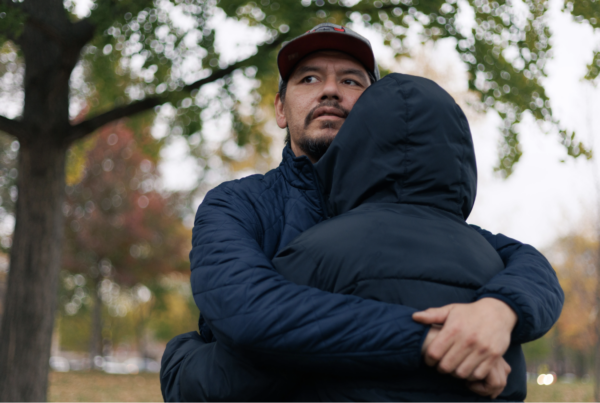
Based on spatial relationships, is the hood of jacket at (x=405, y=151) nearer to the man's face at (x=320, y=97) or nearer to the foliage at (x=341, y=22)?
the man's face at (x=320, y=97)

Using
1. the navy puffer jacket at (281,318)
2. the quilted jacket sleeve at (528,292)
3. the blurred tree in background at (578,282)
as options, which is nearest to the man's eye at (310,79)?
the navy puffer jacket at (281,318)

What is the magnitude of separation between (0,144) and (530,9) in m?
16.2

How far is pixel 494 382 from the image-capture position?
1261 millimetres

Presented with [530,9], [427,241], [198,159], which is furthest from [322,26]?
[198,159]

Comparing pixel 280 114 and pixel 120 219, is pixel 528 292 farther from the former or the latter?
pixel 120 219

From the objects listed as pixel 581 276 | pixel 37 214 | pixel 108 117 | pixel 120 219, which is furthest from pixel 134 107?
pixel 581 276

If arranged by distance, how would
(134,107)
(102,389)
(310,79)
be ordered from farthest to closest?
(102,389) < (134,107) < (310,79)

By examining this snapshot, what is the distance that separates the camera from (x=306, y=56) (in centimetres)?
228

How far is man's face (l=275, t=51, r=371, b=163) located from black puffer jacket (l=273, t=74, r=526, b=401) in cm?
54

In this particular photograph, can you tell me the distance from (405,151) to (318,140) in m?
0.75

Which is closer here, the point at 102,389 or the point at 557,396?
the point at 557,396

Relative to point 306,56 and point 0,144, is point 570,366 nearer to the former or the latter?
point 0,144

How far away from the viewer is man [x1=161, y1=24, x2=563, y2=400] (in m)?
1.24

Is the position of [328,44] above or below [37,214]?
below
